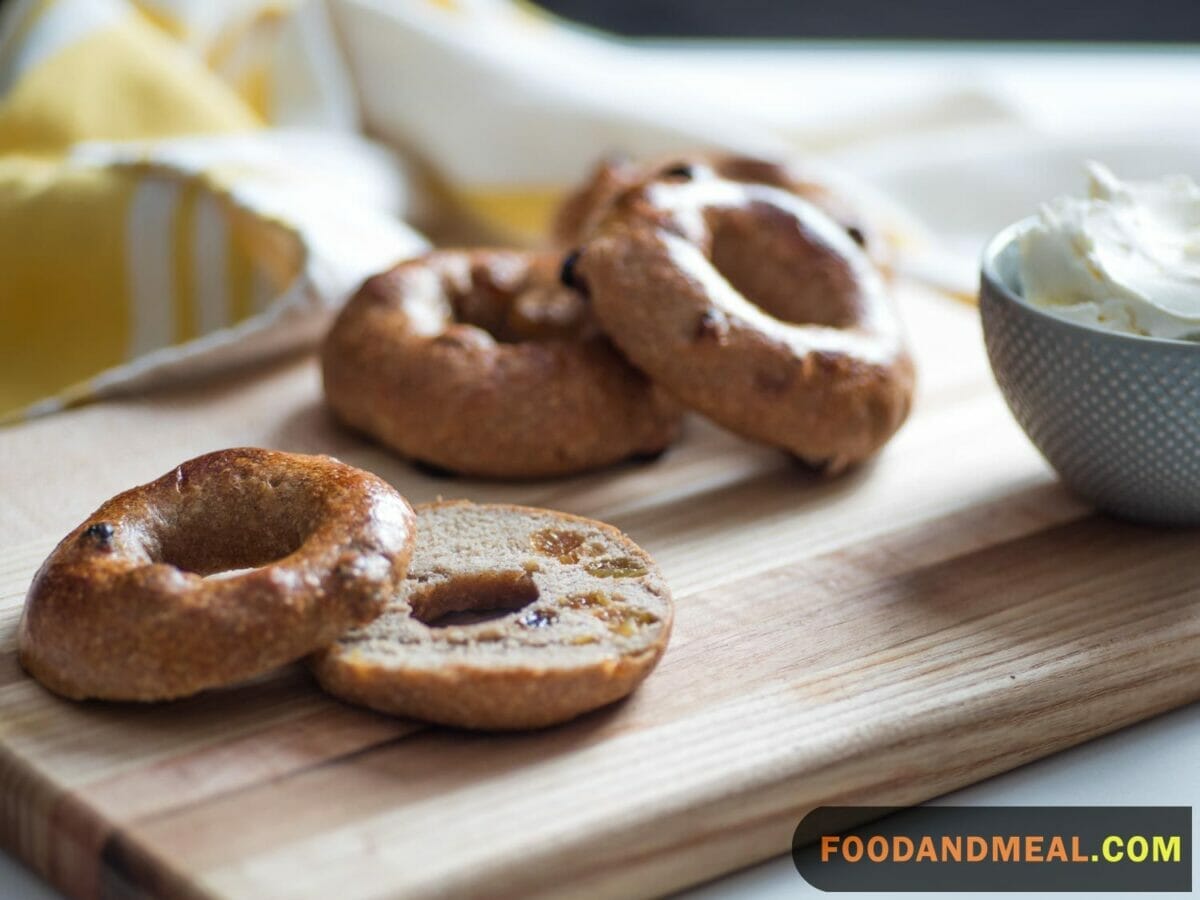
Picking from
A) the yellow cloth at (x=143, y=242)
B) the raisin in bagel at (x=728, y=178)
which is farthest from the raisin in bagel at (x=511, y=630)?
the raisin in bagel at (x=728, y=178)

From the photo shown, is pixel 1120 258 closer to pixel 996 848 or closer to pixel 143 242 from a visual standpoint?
pixel 996 848

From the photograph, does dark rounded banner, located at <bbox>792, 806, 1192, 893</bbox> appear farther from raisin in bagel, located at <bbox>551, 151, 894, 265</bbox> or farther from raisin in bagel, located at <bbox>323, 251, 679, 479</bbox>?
raisin in bagel, located at <bbox>551, 151, 894, 265</bbox>

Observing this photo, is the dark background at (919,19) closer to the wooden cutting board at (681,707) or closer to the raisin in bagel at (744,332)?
the raisin in bagel at (744,332)

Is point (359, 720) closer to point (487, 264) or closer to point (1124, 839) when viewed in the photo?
point (1124, 839)

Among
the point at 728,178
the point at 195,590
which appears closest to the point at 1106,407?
the point at 728,178

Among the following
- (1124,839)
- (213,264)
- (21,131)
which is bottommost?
(1124,839)

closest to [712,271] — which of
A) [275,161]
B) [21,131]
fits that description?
[275,161]
